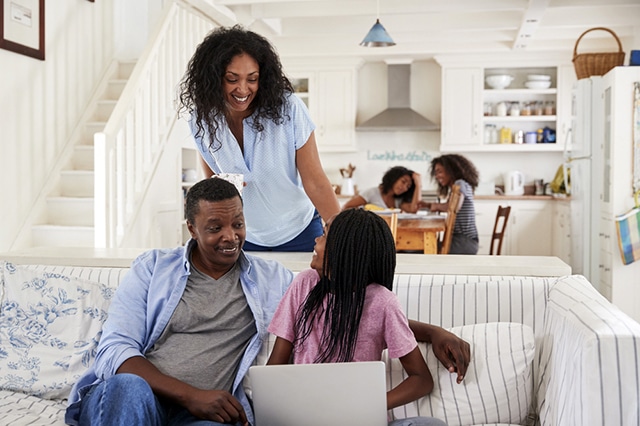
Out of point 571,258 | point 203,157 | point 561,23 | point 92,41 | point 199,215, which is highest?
point 561,23

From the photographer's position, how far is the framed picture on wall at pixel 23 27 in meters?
4.52

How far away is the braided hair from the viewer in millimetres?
1836

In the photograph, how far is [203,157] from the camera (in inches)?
102

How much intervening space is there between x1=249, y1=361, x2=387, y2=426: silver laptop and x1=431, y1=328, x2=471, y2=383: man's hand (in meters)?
0.32

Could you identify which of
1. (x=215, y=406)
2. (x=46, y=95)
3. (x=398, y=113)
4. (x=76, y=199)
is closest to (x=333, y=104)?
(x=398, y=113)

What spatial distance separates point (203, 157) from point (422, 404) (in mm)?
1167

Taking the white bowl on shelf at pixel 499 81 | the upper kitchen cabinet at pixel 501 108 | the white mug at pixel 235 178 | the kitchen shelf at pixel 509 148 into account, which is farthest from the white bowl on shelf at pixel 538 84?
the white mug at pixel 235 178

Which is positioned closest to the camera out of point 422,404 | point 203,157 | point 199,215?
point 422,404

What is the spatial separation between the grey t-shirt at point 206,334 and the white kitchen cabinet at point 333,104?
272 inches

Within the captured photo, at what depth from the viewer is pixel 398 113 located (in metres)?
8.83

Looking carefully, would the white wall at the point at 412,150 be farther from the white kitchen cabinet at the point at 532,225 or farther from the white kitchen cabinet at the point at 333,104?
the white kitchen cabinet at the point at 532,225

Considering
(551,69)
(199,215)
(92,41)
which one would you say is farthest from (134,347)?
(551,69)

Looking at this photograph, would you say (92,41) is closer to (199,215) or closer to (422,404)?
(199,215)

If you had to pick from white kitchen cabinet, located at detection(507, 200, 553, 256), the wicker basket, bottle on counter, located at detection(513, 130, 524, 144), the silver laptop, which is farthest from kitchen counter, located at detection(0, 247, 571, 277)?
bottle on counter, located at detection(513, 130, 524, 144)
